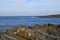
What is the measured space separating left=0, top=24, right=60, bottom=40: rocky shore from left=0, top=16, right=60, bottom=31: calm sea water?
0.05 meters

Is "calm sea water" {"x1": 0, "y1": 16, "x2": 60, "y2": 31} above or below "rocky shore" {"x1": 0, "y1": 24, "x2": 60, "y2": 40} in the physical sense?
above

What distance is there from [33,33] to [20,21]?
260 millimetres

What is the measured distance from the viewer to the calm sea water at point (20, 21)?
232 centimetres

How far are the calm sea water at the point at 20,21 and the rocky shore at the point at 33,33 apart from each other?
0.05m

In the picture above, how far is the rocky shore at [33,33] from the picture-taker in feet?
7.62

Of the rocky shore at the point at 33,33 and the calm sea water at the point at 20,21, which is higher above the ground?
the calm sea water at the point at 20,21

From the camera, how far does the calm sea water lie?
7.61 ft

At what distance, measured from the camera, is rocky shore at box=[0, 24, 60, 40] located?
91.4 inches

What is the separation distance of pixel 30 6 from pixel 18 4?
18 cm

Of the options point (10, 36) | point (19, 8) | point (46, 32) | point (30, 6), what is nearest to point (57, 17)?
point (46, 32)

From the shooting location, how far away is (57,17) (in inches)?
92.8

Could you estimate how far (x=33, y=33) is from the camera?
7.66 feet

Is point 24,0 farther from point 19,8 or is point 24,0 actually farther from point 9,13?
point 9,13

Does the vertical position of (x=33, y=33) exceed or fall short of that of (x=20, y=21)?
it falls short
